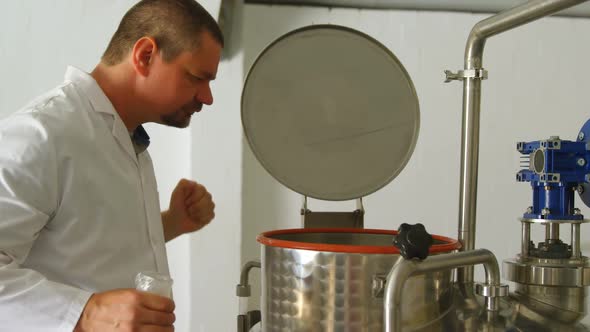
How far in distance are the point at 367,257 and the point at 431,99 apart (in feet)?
4.21

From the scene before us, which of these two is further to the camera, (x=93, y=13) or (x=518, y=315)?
(x=93, y=13)

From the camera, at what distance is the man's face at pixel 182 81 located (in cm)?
100

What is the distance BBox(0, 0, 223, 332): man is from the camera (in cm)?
74

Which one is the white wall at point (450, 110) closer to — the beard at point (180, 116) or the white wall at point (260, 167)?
the white wall at point (260, 167)

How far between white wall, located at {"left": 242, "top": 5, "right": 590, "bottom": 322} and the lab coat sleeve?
1014 millimetres

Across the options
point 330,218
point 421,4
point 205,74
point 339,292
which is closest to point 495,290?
point 339,292

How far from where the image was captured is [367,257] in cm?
69

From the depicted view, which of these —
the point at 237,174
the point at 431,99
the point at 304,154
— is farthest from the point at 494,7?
the point at 304,154

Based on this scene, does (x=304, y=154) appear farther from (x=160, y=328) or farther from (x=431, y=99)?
(x=431, y=99)

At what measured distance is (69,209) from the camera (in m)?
0.87

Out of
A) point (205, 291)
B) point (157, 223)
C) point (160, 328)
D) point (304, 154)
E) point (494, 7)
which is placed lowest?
point (205, 291)

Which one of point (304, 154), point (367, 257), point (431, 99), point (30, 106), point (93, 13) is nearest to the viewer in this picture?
point (367, 257)

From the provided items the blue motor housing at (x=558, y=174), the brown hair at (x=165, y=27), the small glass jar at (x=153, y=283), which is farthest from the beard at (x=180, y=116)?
the blue motor housing at (x=558, y=174)

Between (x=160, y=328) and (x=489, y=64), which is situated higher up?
(x=489, y=64)
